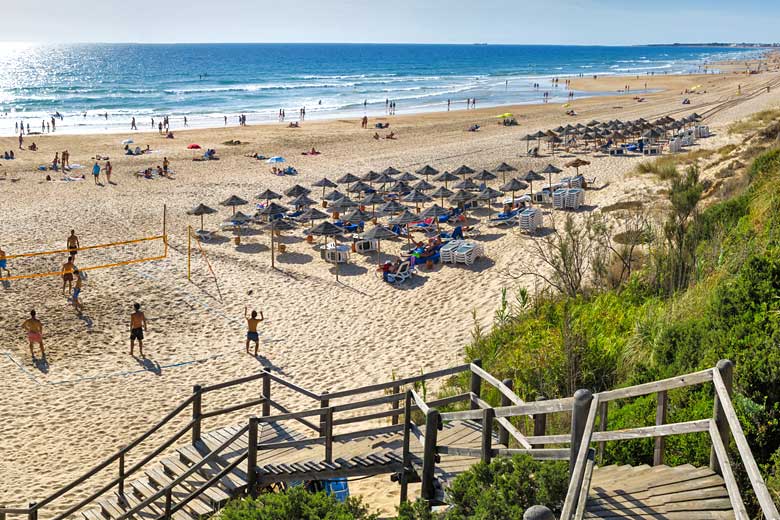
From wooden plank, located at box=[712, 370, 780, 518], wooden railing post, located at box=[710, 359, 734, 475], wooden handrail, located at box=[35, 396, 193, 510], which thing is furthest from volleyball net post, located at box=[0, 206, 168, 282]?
wooden plank, located at box=[712, 370, 780, 518]

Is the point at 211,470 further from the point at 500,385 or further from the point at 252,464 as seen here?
the point at 500,385

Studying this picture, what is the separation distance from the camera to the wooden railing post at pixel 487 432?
6188 mm

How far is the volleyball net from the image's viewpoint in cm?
1966

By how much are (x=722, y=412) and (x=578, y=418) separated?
3.08 ft

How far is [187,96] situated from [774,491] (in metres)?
84.1

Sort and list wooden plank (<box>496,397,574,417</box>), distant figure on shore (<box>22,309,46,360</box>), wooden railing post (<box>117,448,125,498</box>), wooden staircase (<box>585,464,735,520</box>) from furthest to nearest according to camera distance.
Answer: distant figure on shore (<box>22,309,46,360</box>), wooden railing post (<box>117,448,125,498</box>), wooden plank (<box>496,397,574,417</box>), wooden staircase (<box>585,464,735,520</box>)

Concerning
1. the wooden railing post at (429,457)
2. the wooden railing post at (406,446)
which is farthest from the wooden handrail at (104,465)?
the wooden railing post at (429,457)

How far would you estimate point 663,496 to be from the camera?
514cm

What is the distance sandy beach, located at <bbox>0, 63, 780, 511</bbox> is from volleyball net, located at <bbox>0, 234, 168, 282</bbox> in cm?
11

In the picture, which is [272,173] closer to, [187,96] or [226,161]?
[226,161]

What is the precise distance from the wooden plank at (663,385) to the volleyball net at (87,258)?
16.4 metres

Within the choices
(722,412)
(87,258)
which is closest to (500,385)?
(722,412)

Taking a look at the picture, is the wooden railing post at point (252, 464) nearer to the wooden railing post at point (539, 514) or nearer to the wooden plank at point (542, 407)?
the wooden plank at point (542, 407)

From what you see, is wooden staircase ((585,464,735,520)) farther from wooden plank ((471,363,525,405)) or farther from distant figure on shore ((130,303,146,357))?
distant figure on shore ((130,303,146,357))
